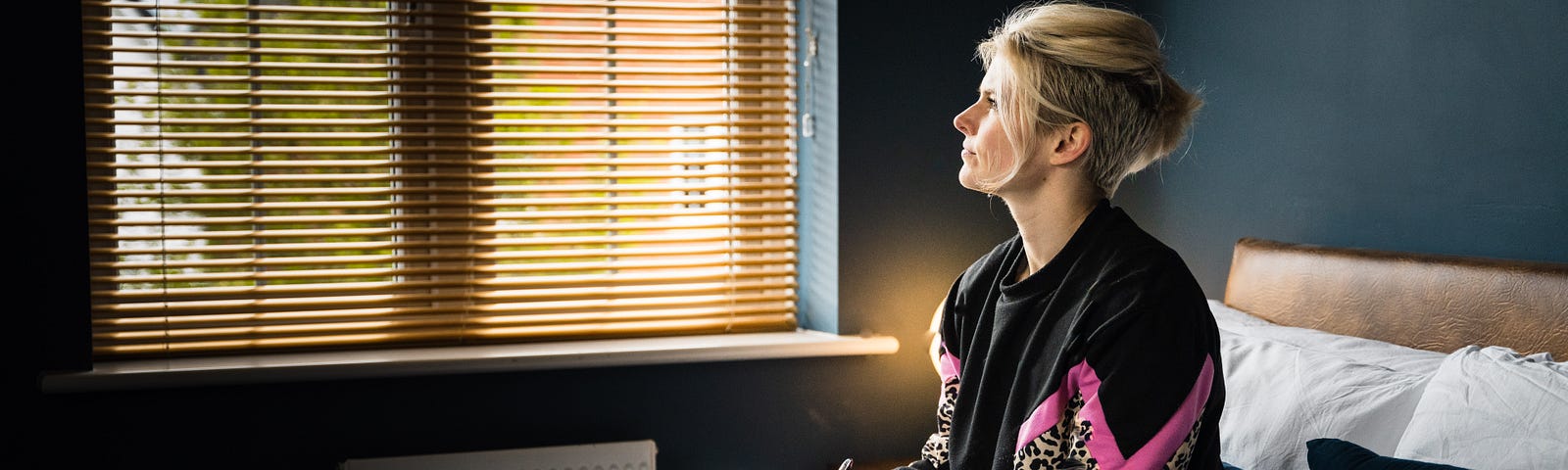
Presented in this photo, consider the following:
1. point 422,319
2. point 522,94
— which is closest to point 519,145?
point 522,94

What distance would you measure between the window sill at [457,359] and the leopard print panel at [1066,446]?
1.29 m

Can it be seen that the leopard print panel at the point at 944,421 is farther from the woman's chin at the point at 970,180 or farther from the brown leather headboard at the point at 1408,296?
the brown leather headboard at the point at 1408,296

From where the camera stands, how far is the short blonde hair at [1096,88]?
141 cm

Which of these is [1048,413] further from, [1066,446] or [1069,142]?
[1069,142]

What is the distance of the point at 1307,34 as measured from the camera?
2102 millimetres

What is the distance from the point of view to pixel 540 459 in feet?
8.29

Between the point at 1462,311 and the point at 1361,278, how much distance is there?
0.66 ft

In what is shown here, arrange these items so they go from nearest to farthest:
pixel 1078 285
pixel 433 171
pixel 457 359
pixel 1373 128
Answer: pixel 1078 285 → pixel 1373 128 → pixel 457 359 → pixel 433 171

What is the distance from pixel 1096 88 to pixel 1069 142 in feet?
0.25

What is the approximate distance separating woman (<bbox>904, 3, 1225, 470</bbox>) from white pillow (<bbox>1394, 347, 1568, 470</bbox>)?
0.89ft

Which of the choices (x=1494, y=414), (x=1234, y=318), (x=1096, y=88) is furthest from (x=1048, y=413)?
(x=1234, y=318)

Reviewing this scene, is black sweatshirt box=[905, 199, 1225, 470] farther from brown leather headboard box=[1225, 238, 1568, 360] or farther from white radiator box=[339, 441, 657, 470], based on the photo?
white radiator box=[339, 441, 657, 470]

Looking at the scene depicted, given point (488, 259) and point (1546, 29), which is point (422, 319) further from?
point (1546, 29)

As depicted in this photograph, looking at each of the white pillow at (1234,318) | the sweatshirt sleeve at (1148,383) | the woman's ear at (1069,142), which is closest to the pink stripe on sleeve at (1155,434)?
the sweatshirt sleeve at (1148,383)
